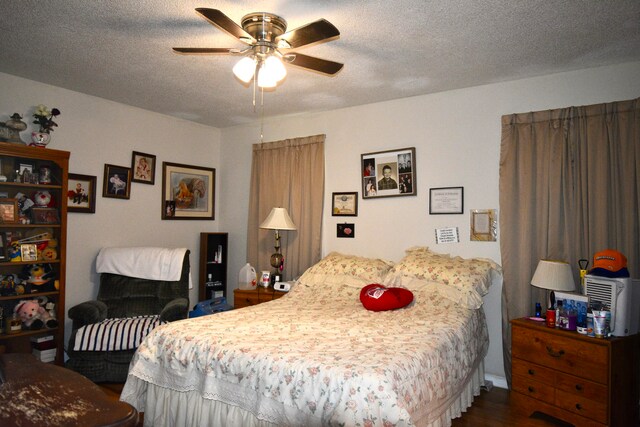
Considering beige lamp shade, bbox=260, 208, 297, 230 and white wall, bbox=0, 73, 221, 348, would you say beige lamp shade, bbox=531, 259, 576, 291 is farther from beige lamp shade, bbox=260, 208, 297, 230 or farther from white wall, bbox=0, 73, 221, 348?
white wall, bbox=0, 73, 221, 348

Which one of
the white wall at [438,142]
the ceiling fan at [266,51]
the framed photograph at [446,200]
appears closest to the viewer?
the ceiling fan at [266,51]

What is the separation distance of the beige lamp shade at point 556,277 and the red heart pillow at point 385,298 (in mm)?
916

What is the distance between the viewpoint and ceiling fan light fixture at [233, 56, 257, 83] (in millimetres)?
2296

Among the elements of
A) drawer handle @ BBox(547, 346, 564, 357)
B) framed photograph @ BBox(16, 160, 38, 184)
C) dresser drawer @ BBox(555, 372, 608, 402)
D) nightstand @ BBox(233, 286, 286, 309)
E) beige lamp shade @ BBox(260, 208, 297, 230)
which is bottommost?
dresser drawer @ BBox(555, 372, 608, 402)

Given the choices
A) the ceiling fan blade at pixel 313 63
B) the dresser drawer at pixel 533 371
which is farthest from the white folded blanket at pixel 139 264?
the dresser drawer at pixel 533 371

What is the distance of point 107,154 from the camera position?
411 cm

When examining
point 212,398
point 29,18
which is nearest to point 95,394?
point 212,398

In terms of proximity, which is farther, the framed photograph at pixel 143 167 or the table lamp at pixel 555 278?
the framed photograph at pixel 143 167

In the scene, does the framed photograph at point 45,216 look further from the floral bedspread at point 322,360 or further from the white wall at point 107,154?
the floral bedspread at point 322,360

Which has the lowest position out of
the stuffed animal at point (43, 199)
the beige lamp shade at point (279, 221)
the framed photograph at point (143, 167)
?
the beige lamp shade at point (279, 221)

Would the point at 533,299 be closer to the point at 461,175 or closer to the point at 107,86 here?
the point at 461,175

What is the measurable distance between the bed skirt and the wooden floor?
3.0 inches

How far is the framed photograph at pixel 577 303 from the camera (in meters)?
2.63

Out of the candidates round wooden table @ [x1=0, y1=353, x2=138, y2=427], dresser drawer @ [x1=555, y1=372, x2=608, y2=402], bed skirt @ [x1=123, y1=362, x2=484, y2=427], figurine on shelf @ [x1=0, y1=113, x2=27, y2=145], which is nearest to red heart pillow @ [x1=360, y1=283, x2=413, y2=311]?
bed skirt @ [x1=123, y1=362, x2=484, y2=427]
